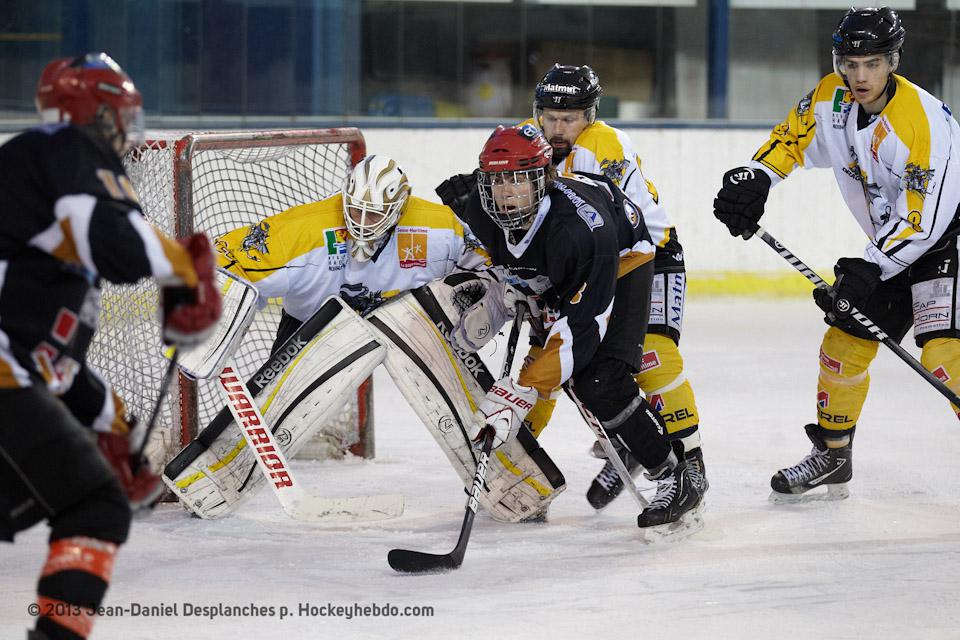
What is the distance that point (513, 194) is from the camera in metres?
2.76

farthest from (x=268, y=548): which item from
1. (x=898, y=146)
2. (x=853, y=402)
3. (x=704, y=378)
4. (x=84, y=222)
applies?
(x=704, y=378)

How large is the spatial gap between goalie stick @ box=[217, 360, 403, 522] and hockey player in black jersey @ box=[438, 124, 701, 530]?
17.9 inches

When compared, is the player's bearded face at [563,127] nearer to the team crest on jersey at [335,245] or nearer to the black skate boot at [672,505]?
the team crest on jersey at [335,245]

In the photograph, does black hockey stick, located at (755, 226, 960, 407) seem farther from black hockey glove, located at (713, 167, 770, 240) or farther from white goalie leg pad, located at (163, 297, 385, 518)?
white goalie leg pad, located at (163, 297, 385, 518)

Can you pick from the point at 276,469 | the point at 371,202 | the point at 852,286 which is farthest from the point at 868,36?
the point at 276,469

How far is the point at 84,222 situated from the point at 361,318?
4.62 feet

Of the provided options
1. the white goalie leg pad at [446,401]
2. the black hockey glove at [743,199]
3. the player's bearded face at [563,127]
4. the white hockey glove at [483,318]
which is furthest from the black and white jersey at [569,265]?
the black hockey glove at [743,199]

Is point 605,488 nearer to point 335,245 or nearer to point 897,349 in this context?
point 897,349

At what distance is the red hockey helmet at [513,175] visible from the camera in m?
2.76

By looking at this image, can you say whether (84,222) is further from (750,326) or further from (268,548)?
(750,326)

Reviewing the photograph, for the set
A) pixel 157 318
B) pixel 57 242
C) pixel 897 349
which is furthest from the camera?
pixel 157 318

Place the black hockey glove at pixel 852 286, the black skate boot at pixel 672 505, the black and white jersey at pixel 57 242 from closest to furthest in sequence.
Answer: the black and white jersey at pixel 57 242 < the black skate boot at pixel 672 505 < the black hockey glove at pixel 852 286

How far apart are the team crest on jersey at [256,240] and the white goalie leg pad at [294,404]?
246 millimetres

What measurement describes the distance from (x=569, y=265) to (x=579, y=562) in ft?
2.12
